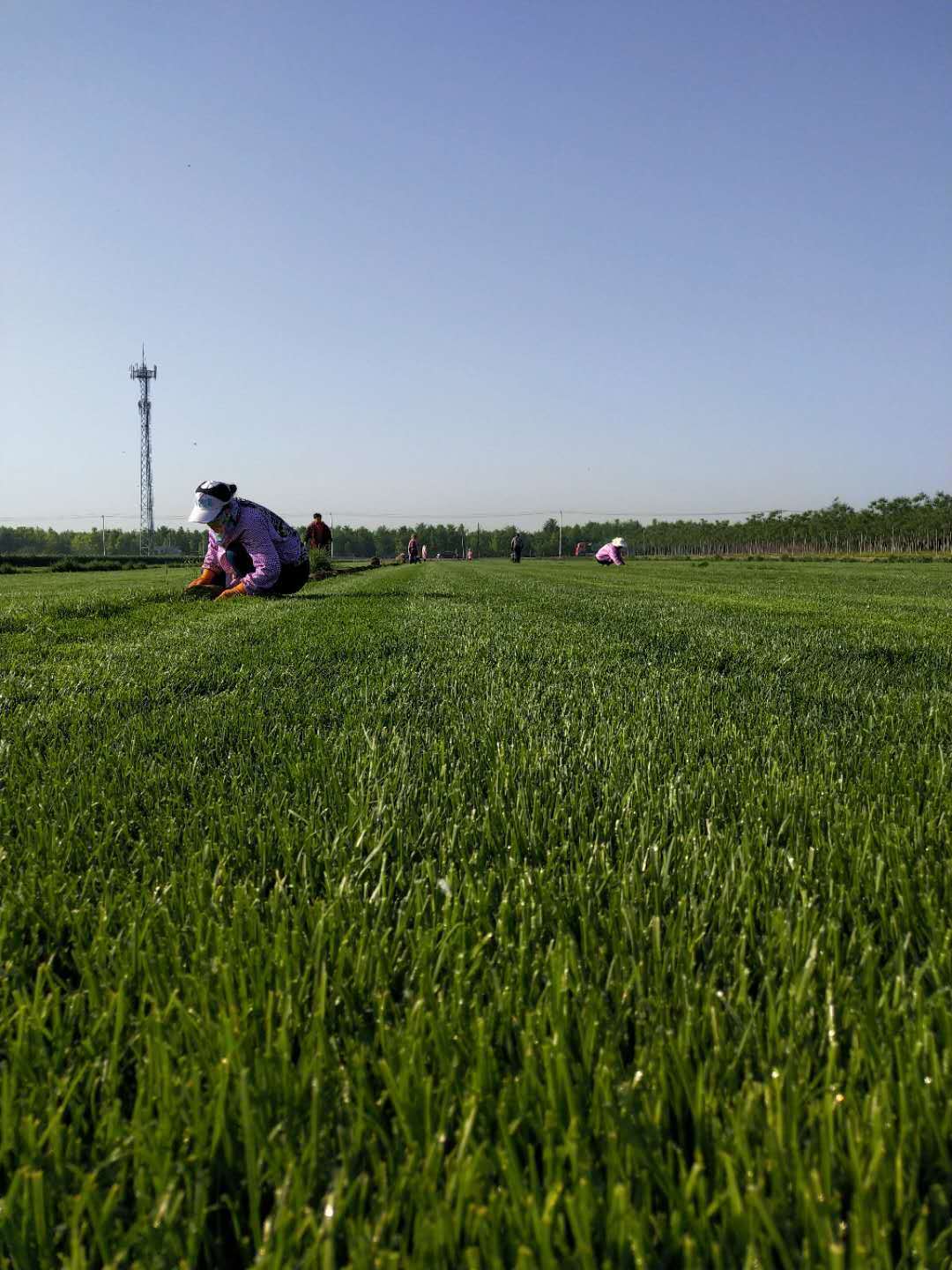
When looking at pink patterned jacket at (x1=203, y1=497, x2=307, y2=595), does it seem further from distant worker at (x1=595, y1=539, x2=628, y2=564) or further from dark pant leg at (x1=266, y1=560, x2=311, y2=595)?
distant worker at (x1=595, y1=539, x2=628, y2=564)

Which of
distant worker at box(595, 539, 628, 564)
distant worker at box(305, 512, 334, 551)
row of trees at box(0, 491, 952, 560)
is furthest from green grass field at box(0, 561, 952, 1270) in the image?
row of trees at box(0, 491, 952, 560)

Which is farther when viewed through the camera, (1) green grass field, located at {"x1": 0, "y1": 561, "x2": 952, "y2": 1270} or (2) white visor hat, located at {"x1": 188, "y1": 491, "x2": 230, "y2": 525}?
(2) white visor hat, located at {"x1": 188, "y1": 491, "x2": 230, "y2": 525}

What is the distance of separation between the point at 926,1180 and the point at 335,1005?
2.51 feet

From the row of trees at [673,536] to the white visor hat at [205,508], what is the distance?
225ft

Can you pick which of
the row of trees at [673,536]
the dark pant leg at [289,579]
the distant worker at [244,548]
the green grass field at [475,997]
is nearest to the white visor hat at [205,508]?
the distant worker at [244,548]

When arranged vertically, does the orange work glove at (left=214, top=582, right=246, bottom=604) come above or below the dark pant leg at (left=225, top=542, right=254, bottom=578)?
below

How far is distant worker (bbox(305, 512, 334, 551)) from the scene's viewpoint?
68.9ft

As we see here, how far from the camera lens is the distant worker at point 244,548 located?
10953 millimetres

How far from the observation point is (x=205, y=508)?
35.6 ft

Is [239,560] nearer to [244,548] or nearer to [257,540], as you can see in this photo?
[244,548]

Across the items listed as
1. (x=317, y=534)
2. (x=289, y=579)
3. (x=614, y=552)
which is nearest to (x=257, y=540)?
(x=289, y=579)

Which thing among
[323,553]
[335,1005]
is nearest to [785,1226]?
[335,1005]

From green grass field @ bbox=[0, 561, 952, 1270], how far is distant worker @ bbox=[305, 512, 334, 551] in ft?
60.7

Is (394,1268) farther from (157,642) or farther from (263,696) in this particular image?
(157,642)
